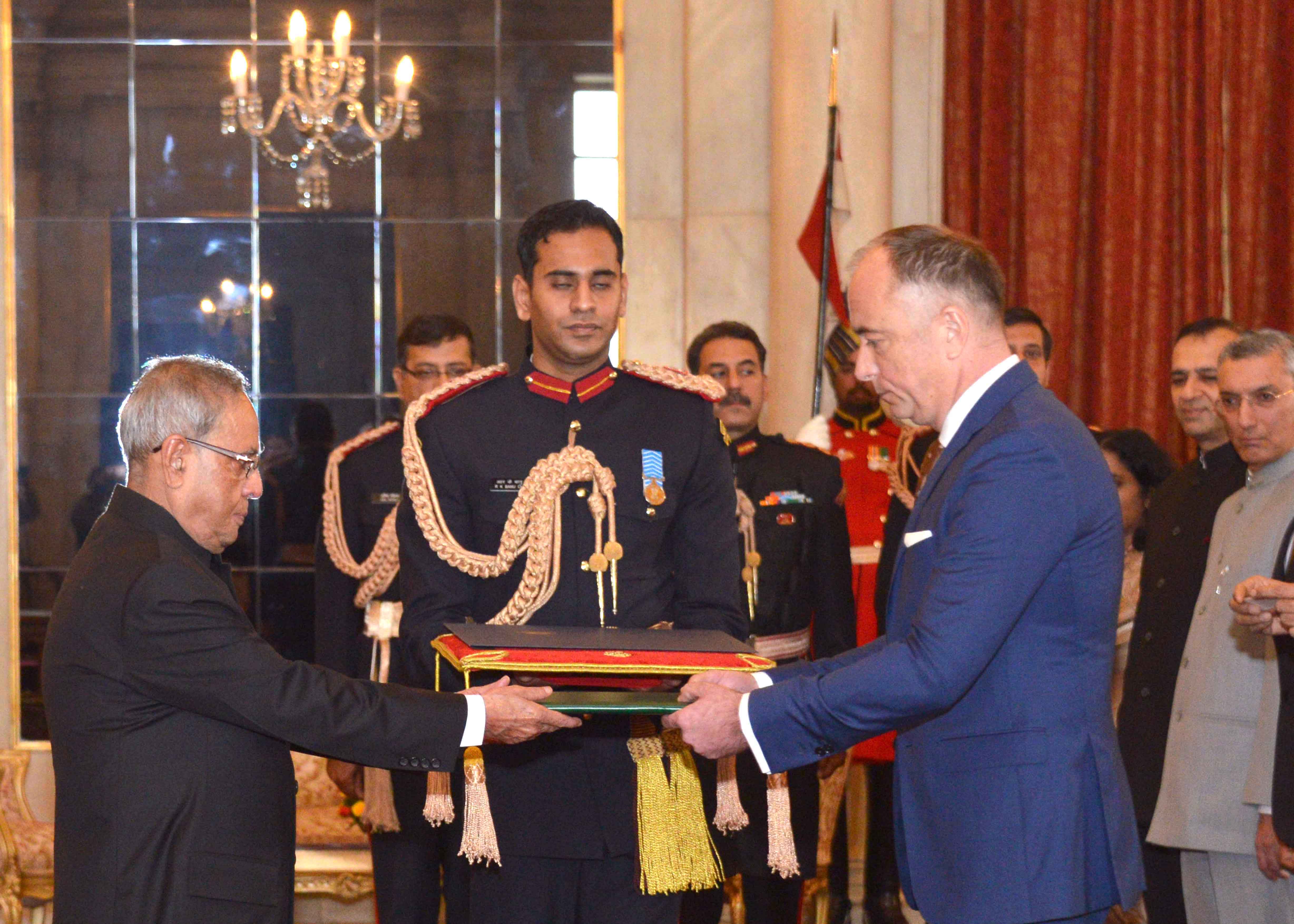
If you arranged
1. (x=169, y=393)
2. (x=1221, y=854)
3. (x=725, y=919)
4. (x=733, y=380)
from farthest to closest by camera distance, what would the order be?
(x=725, y=919) < (x=733, y=380) < (x=1221, y=854) < (x=169, y=393)

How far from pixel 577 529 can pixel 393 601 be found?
1360mm

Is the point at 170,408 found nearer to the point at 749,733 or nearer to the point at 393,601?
the point at 749,733

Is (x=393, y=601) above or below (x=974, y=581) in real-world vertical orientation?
below

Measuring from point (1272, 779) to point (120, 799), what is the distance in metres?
2.29

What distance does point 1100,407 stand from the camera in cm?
583

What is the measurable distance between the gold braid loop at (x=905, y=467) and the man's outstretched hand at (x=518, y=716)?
7.17 feet

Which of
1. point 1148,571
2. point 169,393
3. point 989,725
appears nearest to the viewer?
point 989,725

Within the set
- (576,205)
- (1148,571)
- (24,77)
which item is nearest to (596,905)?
(576,205)

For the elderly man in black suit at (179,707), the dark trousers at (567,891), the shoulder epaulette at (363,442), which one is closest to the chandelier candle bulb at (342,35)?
the shoulder epaulette at (363,442)

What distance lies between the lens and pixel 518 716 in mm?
2469

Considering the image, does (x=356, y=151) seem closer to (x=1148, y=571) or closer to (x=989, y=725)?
(x=1148, y=571)

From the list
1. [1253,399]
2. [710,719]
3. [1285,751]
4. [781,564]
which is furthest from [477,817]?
[1253,399]

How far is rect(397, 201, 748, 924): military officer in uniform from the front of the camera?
265 centimetres

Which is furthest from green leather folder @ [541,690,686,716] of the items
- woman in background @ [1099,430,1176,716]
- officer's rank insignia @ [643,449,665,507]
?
woman in background @ [1099,430,1176,716]
